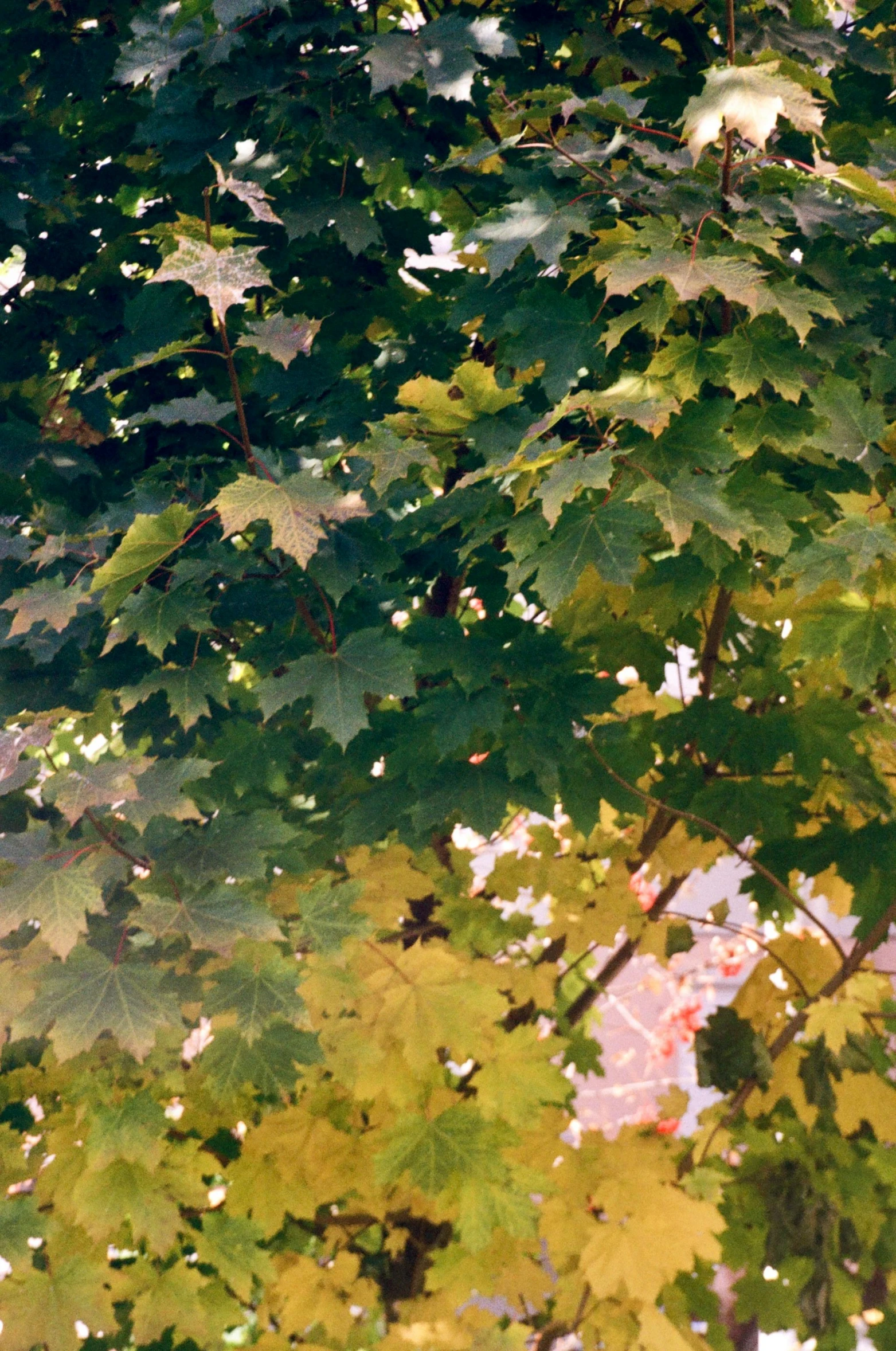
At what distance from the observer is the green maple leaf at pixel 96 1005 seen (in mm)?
1727

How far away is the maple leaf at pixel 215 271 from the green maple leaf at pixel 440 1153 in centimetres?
171

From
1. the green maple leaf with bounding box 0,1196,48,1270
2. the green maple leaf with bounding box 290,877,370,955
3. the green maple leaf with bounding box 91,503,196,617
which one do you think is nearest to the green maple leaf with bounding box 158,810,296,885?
the green maple leaf with bounding box 290,877,370,955

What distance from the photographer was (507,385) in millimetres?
2137

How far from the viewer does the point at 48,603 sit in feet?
6.31

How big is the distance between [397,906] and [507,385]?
→ 1289 millimetres

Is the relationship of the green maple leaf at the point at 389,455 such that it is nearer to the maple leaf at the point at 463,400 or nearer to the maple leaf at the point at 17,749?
the maple leaf at the point at 463,400

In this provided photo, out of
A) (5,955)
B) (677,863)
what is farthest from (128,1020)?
(677,863)

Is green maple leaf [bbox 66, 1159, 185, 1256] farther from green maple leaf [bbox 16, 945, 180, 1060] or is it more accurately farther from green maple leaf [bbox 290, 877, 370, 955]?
green maple leaf [bbox 290, 877, 370, 955]

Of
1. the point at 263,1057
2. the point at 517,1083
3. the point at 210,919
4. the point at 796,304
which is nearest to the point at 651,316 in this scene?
the point at 796,304

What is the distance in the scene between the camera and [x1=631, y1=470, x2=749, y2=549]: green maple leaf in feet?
5.58

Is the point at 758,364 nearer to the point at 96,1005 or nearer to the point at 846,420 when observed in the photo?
the point at 846,420

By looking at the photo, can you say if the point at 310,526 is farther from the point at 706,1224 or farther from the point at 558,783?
the point at 706,1224

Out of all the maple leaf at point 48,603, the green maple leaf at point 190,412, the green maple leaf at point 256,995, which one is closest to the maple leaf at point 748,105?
the green maple leaf at point 190,412

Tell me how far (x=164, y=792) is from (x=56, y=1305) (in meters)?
1.10
